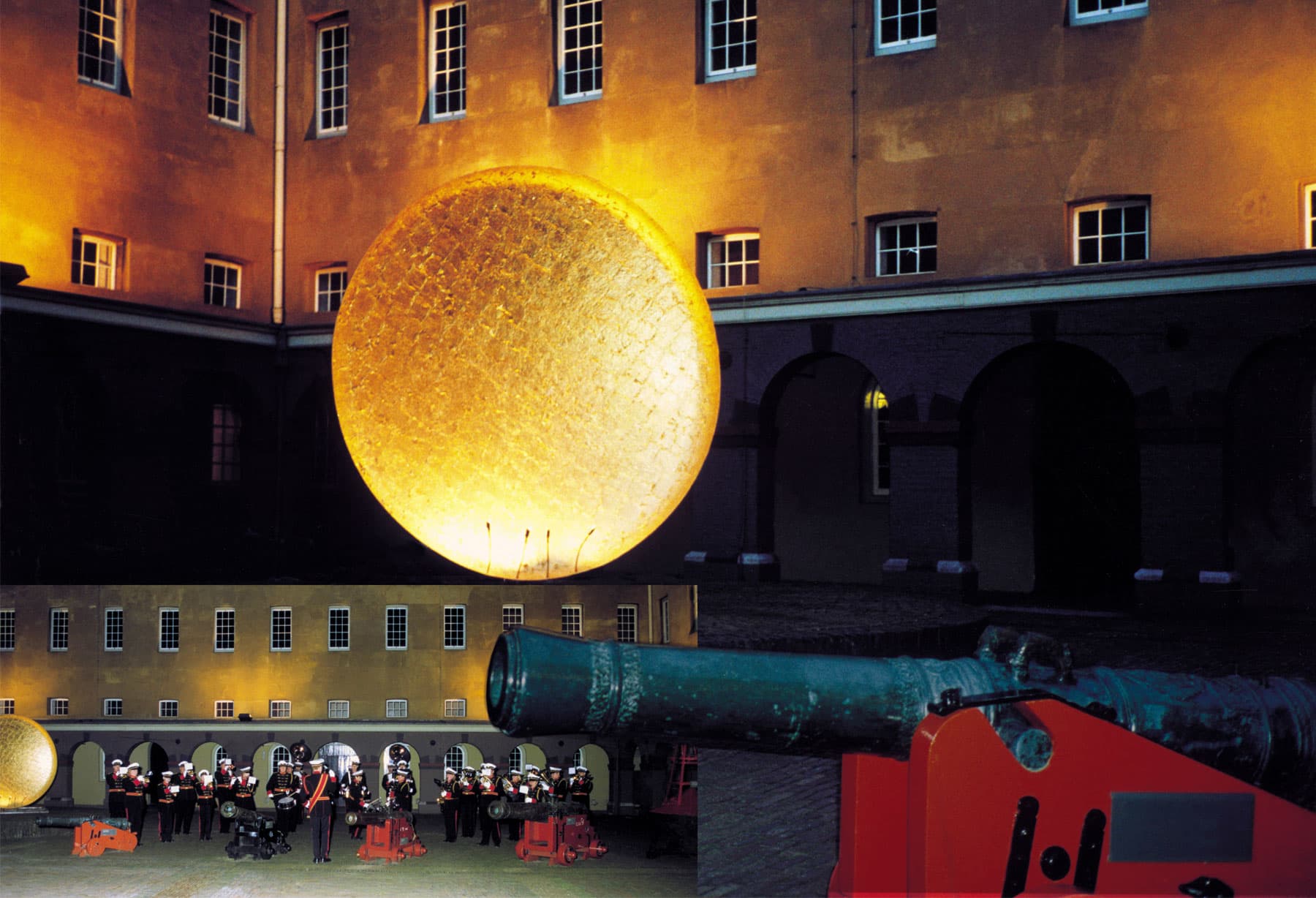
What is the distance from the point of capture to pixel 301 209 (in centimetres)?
1428

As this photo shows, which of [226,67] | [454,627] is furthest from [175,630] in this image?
[226,67]

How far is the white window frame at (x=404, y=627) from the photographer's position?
5.45 meters

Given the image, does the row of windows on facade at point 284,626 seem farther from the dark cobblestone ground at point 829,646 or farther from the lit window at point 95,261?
the lit window at point 95,261

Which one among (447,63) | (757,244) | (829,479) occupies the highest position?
(447,63)

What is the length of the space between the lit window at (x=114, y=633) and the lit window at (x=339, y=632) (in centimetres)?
96

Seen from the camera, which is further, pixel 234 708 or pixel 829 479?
pixel 829 479

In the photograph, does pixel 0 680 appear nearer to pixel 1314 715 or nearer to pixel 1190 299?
pixel 1314 715

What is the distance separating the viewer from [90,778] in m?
5.57

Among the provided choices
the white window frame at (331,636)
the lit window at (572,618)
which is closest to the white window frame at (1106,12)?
the lit window at (572,618)

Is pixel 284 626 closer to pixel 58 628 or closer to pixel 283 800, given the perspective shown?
pixel 283 800

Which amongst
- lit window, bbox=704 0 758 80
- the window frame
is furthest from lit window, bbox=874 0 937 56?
the window frame

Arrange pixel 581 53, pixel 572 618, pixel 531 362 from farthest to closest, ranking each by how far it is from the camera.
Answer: pixel 581 53 → pixel 531 362 → pixel 572 618

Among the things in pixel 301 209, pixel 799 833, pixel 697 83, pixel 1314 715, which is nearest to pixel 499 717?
pixel 799 833

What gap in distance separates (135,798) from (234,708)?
57 cm
